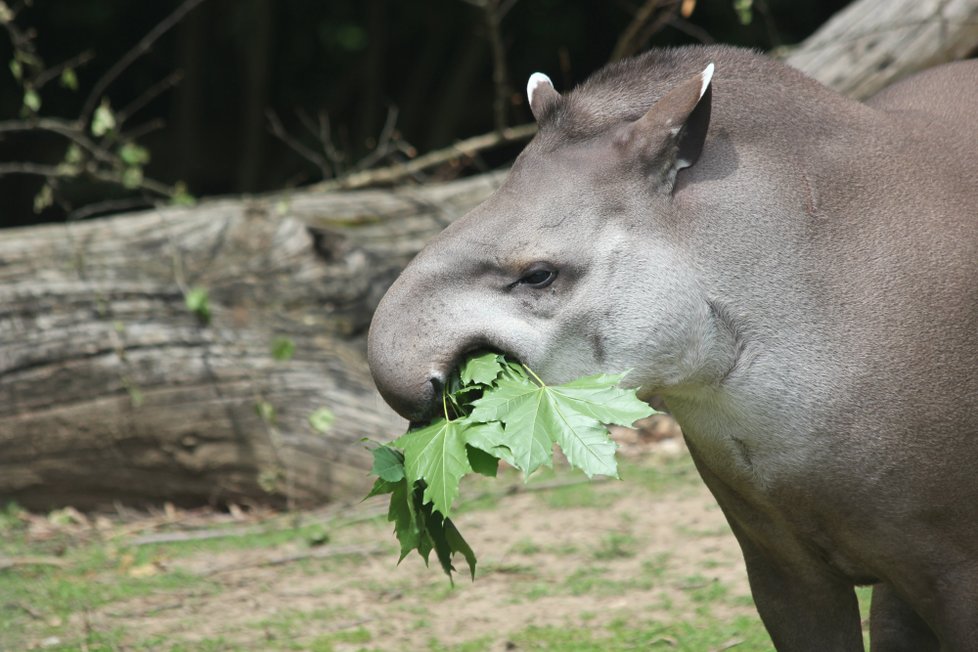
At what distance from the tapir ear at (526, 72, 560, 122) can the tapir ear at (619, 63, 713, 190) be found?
11.3 inches

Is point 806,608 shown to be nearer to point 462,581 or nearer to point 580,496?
point 462,581

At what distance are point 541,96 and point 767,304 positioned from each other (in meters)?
0.85

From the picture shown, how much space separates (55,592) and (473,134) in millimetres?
7779

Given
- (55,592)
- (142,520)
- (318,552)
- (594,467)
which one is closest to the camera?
(594,467)

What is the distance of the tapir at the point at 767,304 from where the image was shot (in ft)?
9.62

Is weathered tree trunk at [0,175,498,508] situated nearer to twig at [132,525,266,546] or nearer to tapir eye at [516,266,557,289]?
twig at [132,525,266,546]

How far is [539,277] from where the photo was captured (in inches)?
120

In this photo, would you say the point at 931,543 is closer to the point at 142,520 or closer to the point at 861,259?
the point at 861,259

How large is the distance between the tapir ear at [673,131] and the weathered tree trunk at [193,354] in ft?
10.9

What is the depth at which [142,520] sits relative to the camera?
6.22 meters

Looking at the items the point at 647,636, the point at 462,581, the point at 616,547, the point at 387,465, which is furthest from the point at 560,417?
the point at 616,547

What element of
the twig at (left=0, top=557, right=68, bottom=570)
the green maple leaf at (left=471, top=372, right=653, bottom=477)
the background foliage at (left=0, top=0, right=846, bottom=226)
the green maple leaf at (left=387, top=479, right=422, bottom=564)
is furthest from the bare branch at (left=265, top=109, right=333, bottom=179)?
the green maple leaf at (left=471, top=372, right=653, bottom=477)

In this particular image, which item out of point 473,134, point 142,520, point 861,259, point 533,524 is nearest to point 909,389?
point 861,259

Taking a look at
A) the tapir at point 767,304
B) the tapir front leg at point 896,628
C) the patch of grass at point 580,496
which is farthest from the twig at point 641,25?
the tapir front leg at point 896,628
